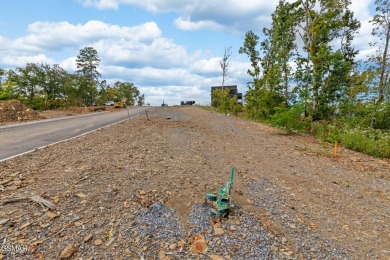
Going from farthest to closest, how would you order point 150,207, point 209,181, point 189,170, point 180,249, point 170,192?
point 189,170 → point 209,181 → point 170,192 → point 150,207 → point 180,249

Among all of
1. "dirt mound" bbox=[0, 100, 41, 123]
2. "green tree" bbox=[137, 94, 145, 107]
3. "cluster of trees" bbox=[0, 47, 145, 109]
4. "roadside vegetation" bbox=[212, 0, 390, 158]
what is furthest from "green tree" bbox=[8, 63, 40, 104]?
"green tree" bbox=[137, 94, 145, 107]

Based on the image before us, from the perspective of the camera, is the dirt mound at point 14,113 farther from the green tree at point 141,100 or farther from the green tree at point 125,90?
the green tree at point 141,100

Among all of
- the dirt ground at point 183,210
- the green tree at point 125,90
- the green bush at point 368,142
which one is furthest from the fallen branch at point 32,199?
the green tree at point 125,90

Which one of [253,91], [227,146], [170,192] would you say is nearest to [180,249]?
[170,192]

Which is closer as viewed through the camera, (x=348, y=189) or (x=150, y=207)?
(x=150, y=207)

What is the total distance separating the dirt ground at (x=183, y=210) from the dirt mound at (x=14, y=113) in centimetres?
1303

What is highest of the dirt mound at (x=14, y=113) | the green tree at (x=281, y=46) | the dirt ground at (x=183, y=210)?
the green tree at (x=281, y=46)

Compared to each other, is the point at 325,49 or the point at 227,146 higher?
the point at 325,49

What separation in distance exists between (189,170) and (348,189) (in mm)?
3241

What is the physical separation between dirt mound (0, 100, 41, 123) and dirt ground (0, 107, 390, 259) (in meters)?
13.0

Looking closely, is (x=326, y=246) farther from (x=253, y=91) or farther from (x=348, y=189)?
(x=253, y=91)

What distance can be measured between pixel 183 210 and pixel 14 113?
18983 mm

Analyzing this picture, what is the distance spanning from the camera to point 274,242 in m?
2.68

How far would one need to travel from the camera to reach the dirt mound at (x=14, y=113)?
16.1 meters
